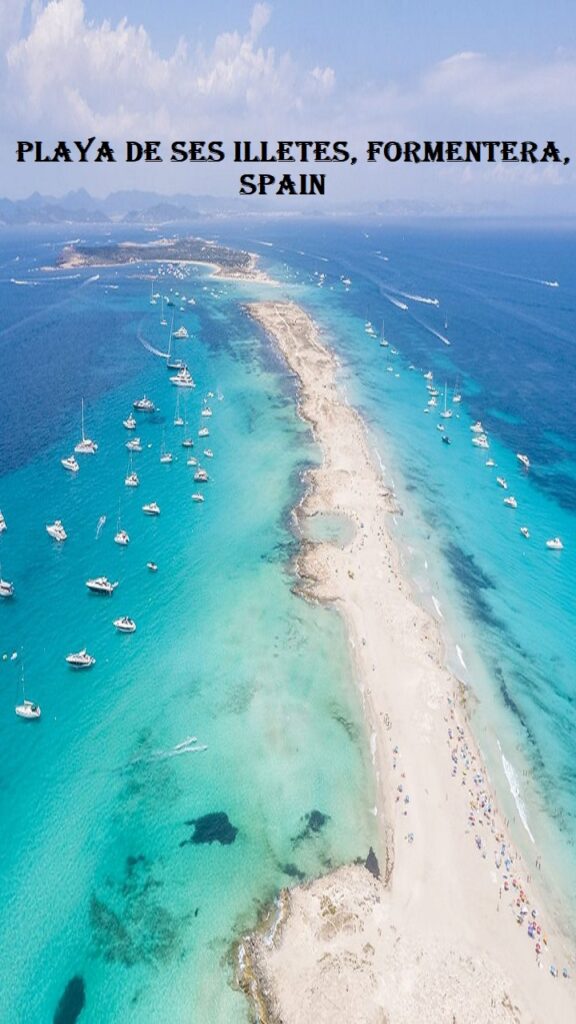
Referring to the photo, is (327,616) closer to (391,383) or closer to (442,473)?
(442,473)

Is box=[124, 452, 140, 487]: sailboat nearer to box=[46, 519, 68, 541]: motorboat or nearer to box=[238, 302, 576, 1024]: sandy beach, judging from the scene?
box=[46, 519, 68, 541]: motorboat

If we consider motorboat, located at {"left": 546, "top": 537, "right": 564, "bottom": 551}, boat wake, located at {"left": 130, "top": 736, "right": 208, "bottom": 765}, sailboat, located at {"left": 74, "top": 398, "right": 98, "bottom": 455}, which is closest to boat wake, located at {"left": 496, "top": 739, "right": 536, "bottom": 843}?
boat wake, located at {"left": 130, "top": 736, "right": 208, "bottom": 765}

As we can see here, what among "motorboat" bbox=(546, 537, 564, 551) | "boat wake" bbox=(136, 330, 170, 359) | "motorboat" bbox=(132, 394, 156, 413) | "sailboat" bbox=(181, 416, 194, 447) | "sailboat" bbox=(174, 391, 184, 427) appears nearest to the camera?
"motorboat" bbox=(546, 537, 564, 551)

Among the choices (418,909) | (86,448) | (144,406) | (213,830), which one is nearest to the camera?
(418,909)

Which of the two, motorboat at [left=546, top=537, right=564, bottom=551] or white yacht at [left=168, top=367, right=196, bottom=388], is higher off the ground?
white yacht at [left=168, top=367, right=196, bottom=388]

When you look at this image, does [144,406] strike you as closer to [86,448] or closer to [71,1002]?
[86,448]

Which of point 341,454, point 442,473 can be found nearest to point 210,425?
point 341,454

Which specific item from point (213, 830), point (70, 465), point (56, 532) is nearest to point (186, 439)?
point (70, 465)
